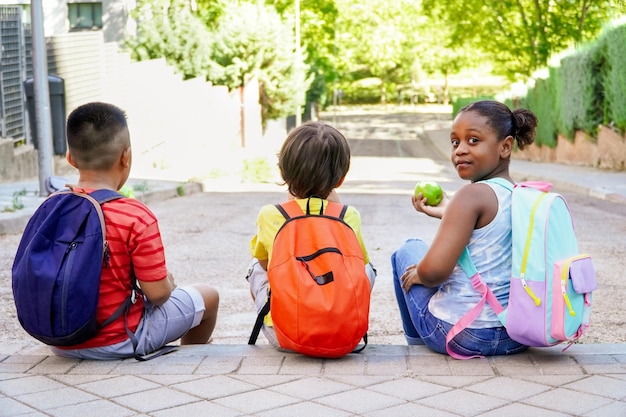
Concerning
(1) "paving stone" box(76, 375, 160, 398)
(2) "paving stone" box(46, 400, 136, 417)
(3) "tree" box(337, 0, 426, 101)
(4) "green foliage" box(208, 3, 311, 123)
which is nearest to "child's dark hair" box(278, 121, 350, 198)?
(1) "paving stone" box(76, 375, 160, 398)

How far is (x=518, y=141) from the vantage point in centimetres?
418

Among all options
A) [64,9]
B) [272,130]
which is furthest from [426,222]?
[272,130]

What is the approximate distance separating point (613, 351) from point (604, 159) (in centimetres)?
1890

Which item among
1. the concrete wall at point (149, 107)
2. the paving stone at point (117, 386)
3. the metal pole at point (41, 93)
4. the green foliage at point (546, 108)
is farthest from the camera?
the green foliage at point (546, 108)

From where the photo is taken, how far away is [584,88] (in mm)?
22781

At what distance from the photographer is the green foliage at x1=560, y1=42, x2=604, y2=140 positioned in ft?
73.5

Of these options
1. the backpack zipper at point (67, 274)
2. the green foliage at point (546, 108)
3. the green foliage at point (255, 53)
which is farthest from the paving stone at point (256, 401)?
the green foliage at point (255, 53)

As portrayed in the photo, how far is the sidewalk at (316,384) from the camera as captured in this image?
139 inches

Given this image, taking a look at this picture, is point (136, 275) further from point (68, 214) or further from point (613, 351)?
point (613, 351)

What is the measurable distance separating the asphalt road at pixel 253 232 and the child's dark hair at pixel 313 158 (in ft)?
5.22

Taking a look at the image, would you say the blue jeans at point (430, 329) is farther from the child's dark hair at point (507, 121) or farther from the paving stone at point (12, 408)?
the paving stone at point (12, 408)

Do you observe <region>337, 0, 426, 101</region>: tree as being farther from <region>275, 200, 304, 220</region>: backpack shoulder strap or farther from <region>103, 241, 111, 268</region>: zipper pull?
<region>103, 241, 111, 268</region>: zipper pull

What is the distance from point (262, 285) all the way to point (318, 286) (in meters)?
0.48

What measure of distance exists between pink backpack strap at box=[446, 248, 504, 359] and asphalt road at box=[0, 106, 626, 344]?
1.44 m
